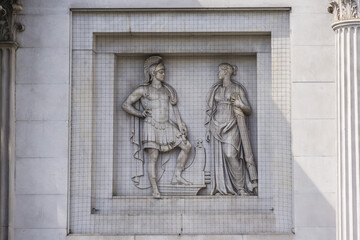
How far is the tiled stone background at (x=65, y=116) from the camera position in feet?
48.5

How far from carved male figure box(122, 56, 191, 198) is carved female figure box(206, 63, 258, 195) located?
19.0 inches

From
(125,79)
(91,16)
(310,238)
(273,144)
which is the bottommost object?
(310,238)

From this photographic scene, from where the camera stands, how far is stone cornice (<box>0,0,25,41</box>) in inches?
591

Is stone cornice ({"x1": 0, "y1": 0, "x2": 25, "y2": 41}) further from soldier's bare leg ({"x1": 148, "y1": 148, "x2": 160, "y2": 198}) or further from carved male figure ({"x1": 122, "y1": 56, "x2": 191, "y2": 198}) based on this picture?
soldier's bare leg ({"x1": 148, "y1": 148, "x2": 160, "y2": 198})

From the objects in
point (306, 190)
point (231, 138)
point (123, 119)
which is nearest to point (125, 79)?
point (123, 119)

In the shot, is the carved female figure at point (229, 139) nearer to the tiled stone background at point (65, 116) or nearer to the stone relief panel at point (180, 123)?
the stone relief panel at point (180, 123)

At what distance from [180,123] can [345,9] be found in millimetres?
3196

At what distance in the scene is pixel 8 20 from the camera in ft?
49.5

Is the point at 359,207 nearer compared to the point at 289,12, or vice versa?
the point at 359,207

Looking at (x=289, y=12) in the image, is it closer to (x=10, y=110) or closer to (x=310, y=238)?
(x=310, y=238)

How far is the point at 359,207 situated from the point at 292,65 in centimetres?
249

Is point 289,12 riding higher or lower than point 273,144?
higher

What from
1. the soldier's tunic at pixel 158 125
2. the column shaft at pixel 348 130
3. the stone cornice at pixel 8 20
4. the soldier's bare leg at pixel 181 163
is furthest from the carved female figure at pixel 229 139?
the stone cornice at pixel 8 20

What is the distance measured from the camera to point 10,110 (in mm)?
14938
